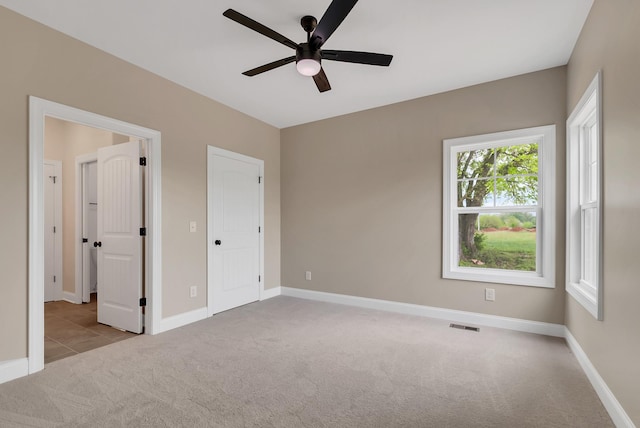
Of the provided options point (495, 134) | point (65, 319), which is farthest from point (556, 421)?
point (65, 319)

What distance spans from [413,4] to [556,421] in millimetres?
2903

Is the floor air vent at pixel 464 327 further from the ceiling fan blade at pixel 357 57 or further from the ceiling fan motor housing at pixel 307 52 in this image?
the ceiling fan motor housing at pixel 307 52

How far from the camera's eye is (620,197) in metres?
1.82

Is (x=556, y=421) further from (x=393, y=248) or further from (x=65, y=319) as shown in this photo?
(x=65, y=319)

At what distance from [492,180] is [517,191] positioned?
0.93ft

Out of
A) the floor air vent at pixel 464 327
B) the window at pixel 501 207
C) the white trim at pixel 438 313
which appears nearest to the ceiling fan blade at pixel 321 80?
the window at pixel 501 207

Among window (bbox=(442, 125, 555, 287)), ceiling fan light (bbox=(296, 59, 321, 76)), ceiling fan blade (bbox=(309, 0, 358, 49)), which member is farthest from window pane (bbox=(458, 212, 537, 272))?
ceiling fan blade (bbox=(309, 0, 358, 49))

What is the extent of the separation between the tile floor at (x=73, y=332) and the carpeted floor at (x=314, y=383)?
0.21 meters

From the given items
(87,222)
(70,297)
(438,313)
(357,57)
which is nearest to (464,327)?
(438,313)

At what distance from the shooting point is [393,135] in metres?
4.19

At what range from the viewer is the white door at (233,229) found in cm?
404

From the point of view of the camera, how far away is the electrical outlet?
11.5 ft

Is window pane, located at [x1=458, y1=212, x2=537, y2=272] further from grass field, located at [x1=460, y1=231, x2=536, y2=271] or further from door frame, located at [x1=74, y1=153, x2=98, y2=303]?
door frame, located at [x1=74, y1=153, x2=98, y2=303]

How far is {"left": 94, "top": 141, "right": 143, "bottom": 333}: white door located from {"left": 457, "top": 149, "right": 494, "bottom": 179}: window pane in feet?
12.3
